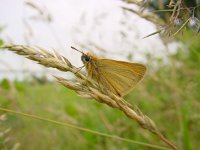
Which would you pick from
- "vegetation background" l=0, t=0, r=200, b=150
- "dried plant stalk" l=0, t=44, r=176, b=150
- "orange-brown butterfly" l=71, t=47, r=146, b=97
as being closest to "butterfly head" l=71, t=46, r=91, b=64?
"orange-brown butterfly" l=71, t=47, r=146, b=97

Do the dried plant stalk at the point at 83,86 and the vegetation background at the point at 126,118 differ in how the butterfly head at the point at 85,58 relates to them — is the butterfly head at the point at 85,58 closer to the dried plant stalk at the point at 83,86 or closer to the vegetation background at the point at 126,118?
the dried plant stalk at the point at 83,86

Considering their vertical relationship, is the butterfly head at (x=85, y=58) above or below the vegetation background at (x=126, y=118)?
above

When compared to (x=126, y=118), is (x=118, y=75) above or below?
above

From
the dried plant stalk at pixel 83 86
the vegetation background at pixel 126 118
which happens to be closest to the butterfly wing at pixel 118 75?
the dried plant stalk at pixel 83 86

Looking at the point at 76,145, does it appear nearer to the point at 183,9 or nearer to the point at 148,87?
the point at 148,87

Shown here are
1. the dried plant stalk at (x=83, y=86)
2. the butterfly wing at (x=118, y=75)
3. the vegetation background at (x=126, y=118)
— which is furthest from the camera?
the vegetation background at (x=126, y=118)

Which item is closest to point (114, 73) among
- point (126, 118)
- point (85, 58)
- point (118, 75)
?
point (118, 75)

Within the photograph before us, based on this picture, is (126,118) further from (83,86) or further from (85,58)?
(83,86)

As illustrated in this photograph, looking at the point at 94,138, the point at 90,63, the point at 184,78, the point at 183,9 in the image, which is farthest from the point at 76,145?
the point at 183,9

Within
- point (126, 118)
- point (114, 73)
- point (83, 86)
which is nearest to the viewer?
point (83, 86)
